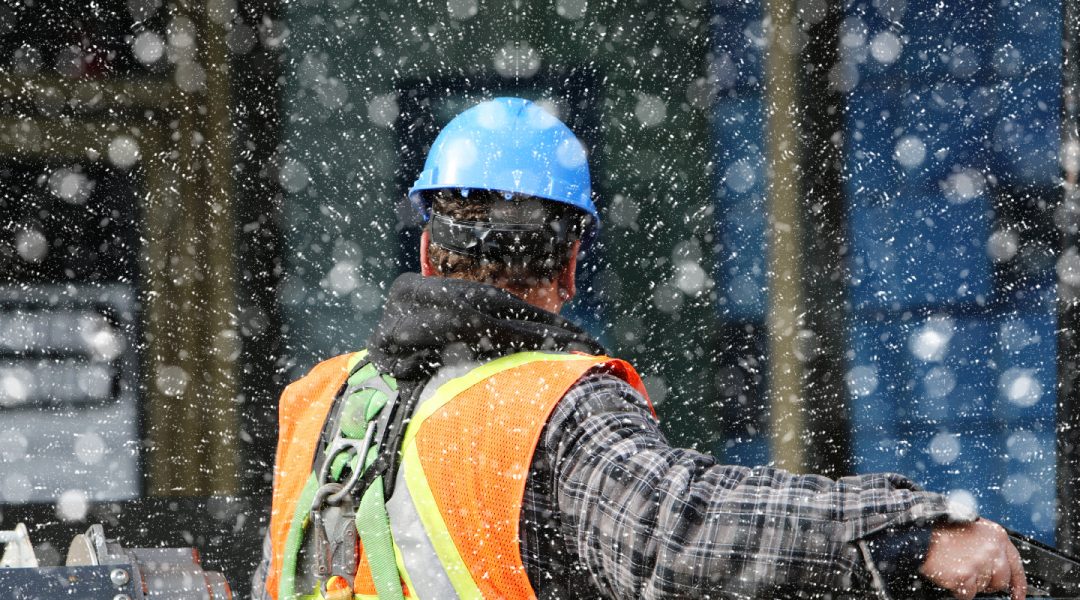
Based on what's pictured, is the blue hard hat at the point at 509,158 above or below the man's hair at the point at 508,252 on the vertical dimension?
above

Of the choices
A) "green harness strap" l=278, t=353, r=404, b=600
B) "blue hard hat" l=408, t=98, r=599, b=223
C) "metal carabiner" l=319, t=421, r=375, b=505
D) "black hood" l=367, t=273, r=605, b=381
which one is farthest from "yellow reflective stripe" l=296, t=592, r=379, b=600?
"blue hard hat" l=408, t=98, r=599, b=223

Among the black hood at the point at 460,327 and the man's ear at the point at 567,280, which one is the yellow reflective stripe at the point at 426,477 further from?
the man's ear at the point at 567,280

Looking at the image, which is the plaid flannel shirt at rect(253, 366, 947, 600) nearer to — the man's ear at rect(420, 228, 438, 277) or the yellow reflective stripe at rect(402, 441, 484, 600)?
the yellow reflective stripe at rect(402, 441, 484, 600)

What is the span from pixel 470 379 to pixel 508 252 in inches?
7.3

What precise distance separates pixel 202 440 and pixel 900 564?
125 inches

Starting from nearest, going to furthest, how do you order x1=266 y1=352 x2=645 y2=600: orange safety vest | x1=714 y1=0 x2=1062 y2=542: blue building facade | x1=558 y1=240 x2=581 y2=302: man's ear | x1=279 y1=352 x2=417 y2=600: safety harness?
1. x1=266 y1=352 x2=645 y2=600: orange safety vest
2. x1=279 y1=352 x2=417 y2=600: safety harness
3. x1=558 y1=240 x2=581 y2=302: man's ear
4. x1=714 y1=0 x2=1062 y2=542: blue building facade

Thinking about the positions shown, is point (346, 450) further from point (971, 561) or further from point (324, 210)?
point (324, 210)

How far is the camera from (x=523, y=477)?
1105 millimetres

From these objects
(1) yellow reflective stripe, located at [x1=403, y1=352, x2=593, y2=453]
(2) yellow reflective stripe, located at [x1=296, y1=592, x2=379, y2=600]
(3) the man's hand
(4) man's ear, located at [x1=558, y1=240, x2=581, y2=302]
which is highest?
(4) man's ear, located at [x1=558, y1=240, x2=581, y2=302]

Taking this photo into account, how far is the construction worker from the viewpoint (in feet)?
3.24

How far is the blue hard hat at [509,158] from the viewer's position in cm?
147

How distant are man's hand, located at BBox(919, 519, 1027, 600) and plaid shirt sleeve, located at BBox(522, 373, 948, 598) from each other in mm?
29

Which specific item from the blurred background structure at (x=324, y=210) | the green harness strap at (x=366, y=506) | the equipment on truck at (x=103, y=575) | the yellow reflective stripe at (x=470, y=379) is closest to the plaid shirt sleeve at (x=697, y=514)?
the yellow reflective stripe at (x=470, y=379)

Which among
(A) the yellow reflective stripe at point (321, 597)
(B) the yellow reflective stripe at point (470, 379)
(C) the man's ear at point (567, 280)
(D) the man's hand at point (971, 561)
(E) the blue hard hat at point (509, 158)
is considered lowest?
(A) the yellow reflective stripe at point (321, 597)
